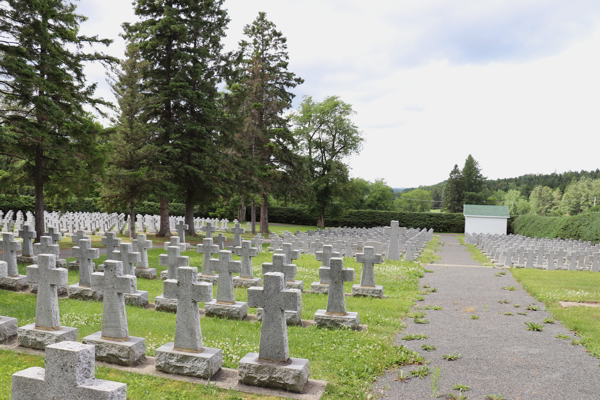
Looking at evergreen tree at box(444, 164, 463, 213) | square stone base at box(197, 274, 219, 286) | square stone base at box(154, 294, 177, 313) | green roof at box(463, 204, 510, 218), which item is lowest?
square stone base at box(154, 294, 177, 313)

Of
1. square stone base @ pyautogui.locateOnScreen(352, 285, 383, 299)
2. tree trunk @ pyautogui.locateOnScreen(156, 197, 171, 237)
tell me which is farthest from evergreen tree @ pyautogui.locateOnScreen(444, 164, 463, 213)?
square stone base @ pyautogui.locateOnScreen(352, 285, 383, 299)

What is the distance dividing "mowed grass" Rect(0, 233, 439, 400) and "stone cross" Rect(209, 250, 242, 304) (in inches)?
15.6

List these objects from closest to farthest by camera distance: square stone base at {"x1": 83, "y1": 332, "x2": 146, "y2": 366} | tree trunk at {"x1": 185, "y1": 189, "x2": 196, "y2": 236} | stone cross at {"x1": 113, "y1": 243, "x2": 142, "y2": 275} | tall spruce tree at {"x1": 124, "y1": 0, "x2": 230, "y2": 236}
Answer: square stone base at {"x1": 83, "y1": 332, "x2": 146, "y2": 366}, stone cross at {"x1": 113, "y1": 243, "x2": 142, "y2": 275}, tall spruce tree at {"x1": 124, "y1": 0, "x2": 230, "y2": 236}, tree trunk at {"x1": 185, "y1": 189, "x2": 196, "y2": 236}

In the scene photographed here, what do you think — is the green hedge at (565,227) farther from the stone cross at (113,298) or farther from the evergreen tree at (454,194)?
the evergreen tree at (454,194)

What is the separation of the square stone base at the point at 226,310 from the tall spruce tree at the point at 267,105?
2106 centimetres

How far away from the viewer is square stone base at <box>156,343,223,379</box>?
4.55 metres

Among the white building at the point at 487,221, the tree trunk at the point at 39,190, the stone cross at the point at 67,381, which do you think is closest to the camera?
the stone cross at the point at 67,381

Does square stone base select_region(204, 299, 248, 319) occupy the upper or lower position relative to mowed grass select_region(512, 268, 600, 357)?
upper

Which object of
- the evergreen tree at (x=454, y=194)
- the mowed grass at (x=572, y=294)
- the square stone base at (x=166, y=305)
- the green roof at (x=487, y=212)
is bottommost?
the mowed grass at (x=572, y=294)

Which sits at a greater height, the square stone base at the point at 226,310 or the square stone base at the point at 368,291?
the square stone base at the point at 226,310

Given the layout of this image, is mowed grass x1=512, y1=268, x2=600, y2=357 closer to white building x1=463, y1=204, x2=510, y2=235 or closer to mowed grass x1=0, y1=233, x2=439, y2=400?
mowed grass x1=0, y1=233, x2=439, y2=400

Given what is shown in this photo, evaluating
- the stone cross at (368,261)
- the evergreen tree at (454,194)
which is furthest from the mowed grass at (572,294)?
the evergreen tree at (454,194)

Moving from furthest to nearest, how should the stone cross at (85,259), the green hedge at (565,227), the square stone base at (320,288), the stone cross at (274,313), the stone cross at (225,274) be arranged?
the green hedge at (565,227), the square stone base at (320,288), the stone cross at (85,259), the stone cross at (225,274), the stone cross at (274,313)

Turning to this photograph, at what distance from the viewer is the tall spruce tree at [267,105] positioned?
2925cm
